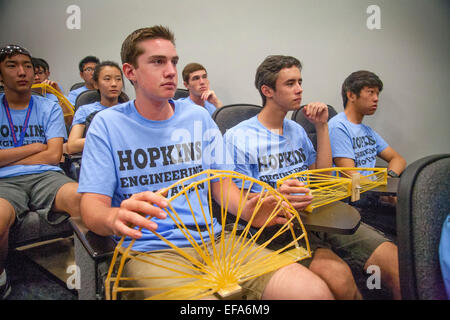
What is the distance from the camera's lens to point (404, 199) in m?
0.55

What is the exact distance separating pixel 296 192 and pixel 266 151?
408mm

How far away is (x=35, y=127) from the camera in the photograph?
4.27 ft

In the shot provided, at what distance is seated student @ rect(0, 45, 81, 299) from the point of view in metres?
1.18

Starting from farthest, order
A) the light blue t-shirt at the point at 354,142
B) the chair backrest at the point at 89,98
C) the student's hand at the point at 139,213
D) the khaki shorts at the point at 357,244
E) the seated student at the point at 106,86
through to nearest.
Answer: the chair backrest at the point at 89,98, the seated student at the point at 106,86, the light blue t-shirt at the point at 354,142, the khaki shorts at the point at 357,244, the student's hand at the point at 139,213

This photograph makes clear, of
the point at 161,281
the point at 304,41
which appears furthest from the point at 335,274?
the point at 304,41

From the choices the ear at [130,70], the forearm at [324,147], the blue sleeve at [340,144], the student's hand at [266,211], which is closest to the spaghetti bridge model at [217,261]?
the student's hand at [266,211]

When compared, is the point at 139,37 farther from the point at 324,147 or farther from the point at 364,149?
the point at 364,149

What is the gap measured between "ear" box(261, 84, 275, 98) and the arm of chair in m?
0.89

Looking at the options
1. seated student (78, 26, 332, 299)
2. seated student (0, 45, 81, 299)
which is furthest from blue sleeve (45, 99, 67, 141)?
seated student (78, 26, 332, 299)

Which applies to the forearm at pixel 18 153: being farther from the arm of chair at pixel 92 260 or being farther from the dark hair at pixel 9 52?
the arm of chair at pixel 92 260

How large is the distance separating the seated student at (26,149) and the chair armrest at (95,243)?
0.44 m

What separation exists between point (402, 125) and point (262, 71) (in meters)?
1.06

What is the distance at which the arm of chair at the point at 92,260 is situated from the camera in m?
0.66

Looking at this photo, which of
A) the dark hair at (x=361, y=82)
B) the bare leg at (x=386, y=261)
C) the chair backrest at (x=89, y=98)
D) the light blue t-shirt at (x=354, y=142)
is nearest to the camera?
the bare leg at (x=386, y=261)
